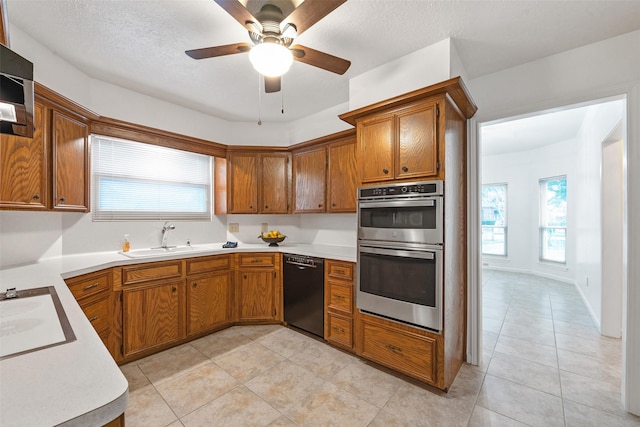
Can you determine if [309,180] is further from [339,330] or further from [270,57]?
[270,57]

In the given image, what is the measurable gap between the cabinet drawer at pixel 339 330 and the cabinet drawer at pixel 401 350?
0.69 ft

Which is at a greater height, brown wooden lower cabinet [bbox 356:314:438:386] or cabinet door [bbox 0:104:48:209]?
cabinet door [bbox 0:104:48:209]

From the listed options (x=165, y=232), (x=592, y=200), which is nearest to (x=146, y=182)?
(x=165, y=232)

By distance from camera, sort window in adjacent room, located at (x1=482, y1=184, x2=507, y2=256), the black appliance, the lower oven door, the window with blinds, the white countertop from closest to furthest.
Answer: the white countertop < the black appliance < the lower oven door < the window with blinds < window in adjacent room, located at (x1=482, y1=184, x2=507, y2=256)

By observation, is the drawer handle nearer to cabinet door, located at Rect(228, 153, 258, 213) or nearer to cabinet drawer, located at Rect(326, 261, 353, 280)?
cabinet drawer, located at Rect(326, 261, 353, 280)

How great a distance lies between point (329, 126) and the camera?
357 cm

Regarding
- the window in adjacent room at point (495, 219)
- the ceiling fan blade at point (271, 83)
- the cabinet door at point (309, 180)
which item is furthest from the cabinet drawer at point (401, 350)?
the window in adjacent room at point (495, 219)

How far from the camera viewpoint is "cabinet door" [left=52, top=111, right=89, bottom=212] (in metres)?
2.27

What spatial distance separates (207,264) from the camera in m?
3.06

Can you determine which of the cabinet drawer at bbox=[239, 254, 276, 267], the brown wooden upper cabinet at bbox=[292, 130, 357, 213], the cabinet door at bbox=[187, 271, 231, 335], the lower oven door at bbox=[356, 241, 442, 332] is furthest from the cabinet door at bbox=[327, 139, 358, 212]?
the cabinet door at bbox=[187, 271, 231, 335]

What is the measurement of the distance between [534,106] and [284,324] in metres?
3.31

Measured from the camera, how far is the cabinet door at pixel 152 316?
2494 millimetres

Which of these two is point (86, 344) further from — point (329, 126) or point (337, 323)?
point (329, 126)

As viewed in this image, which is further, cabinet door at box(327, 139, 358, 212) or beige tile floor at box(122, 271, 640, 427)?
cabinet door at box(327, 139, 358, 212)
